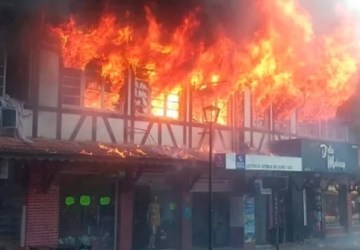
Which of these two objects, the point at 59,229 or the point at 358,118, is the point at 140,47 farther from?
the point at 358,118

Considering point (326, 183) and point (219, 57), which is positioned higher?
point (219, 57)

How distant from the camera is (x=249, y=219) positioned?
57.2 feet

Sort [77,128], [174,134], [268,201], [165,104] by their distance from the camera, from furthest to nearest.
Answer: [268,201] → [165,104] → [174,134] → [77,128]

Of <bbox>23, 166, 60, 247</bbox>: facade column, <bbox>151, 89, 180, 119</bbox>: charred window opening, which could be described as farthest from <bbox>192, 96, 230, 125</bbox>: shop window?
<bbox>23, 166, 60, 247</bbox>: facade column

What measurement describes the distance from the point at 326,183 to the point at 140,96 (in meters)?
10.1

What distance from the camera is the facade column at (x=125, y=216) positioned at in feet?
44.8

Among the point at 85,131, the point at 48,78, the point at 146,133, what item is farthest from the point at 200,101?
the point at 48,78

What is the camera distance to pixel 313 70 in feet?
51.4

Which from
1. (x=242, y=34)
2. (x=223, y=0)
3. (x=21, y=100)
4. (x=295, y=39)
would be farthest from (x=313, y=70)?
(x=21, y=100)

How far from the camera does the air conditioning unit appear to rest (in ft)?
37.1

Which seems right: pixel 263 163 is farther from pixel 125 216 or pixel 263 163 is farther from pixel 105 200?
pixel 105 200

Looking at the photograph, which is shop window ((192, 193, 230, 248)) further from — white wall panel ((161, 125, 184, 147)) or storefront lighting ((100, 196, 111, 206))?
storefront lighting ((100, 196, 111, 206))

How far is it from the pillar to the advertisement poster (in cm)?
476

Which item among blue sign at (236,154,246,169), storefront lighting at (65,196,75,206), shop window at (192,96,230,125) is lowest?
storefront lighting at (65,196,75,206)
